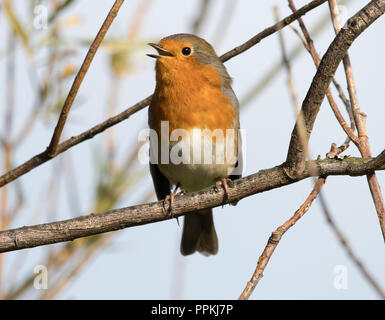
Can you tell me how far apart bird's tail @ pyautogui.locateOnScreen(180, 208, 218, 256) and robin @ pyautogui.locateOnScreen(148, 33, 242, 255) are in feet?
3.17

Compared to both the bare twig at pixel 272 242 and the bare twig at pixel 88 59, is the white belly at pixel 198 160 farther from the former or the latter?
the bare twig at pixel 272 242

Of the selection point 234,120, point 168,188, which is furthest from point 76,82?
point 168,188

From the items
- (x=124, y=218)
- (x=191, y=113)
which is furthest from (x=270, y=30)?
(x=191, y=113)

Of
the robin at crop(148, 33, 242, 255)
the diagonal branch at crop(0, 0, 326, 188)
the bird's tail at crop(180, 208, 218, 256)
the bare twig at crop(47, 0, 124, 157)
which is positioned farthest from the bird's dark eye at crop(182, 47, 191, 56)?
the bare twig at crop(47, 0, 124, 157)

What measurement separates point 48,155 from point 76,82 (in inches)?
22.5

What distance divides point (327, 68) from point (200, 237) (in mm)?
3436

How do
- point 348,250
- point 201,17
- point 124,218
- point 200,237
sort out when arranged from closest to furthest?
point 348,250 < point 201,17 < point 124,218 < point 200,237

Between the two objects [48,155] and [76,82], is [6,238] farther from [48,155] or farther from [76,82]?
[76,82]

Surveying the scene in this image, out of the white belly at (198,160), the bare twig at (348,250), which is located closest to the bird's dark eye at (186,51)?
the white belly at (198,160)

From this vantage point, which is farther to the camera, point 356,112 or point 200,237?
point 200,237

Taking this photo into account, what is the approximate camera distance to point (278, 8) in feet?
7.67

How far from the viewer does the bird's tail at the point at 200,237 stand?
548 cm

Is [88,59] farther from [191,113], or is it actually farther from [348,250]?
[191,113]

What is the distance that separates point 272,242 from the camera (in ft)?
7.52
